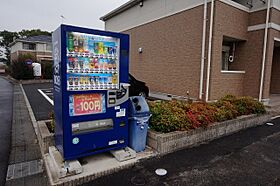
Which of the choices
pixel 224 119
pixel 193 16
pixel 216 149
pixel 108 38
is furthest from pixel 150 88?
pixel 108 38

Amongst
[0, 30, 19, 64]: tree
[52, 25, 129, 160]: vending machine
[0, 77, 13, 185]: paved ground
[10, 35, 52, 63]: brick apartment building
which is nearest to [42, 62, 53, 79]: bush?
[10, 35, 52, 63]: brick apartment building

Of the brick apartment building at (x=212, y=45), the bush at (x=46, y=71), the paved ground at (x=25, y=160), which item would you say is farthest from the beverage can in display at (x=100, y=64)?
the bush at (x=46, y=71)

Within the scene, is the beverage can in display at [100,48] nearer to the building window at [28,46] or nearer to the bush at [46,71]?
the bush at [46,71]

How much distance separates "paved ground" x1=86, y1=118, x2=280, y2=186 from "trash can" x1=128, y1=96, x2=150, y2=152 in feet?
1.25

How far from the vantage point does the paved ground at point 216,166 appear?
8.71 ft

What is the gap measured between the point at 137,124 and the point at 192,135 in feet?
4.17

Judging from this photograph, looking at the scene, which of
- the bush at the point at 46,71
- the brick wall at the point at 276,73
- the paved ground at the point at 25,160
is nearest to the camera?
the paved ground at the point at 25,160

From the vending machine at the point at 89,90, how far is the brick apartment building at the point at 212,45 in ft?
16.1

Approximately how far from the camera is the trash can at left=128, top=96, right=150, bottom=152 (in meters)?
3.38

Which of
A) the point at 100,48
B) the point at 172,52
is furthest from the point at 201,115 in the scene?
the point at 172,52

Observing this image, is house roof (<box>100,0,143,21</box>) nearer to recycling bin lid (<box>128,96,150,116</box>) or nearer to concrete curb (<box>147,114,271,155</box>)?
concrete curb (<box>147,114,271,155</box>)

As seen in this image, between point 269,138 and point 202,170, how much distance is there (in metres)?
2.52

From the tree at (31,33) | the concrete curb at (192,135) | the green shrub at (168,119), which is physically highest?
the tree at (31,33)

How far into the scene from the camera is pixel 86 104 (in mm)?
2832
